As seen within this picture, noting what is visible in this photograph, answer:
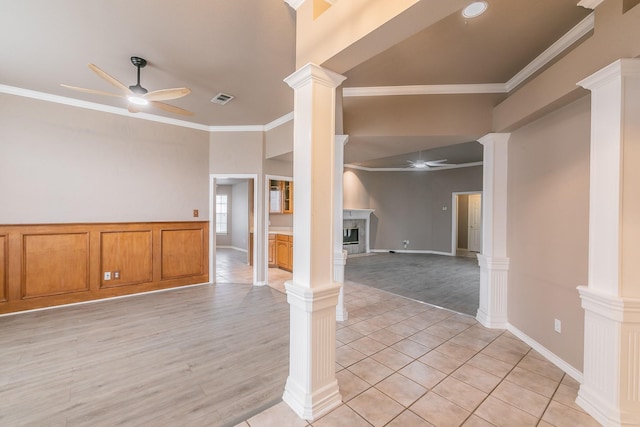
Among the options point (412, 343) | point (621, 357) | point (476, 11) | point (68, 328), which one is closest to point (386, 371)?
point (412, 343)

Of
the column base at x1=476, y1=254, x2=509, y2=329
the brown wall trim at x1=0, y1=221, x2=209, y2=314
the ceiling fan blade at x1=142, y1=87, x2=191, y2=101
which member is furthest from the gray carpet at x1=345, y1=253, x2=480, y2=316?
the ceiling fan blade at x1=142, y1=87, x2=191, y2=101

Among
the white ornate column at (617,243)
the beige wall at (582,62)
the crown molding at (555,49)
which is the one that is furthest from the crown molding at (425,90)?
the white ornate column at (617,243)

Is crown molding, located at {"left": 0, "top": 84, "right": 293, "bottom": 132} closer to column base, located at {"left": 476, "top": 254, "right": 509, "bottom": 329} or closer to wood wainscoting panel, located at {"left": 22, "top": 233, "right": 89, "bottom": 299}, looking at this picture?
wood wainscoting panel, located at {"left": 22, "top": 233, "right": 89, "bottom": 299}

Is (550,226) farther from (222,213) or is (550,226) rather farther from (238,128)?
(222,213)

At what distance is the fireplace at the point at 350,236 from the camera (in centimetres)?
855

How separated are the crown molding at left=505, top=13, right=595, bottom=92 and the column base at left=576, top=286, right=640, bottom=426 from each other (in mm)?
2057

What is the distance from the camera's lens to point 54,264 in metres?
3.77

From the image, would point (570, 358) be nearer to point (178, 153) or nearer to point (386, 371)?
point (386, 371)

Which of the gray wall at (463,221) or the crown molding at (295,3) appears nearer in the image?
the crown molding at (295,3)

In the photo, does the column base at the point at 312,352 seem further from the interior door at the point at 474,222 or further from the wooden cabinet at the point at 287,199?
the interior door at the point at 474,222

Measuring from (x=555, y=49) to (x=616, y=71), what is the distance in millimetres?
1001

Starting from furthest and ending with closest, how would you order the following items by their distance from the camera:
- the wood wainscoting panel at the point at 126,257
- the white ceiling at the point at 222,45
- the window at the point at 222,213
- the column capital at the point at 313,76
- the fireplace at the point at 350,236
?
1. the window at the point at 222,213
2. the fireplace at the point at 350,236
3. the wood wainscoting panel at the point at 126,257
4. the white ceiling at the point at 222,45
5. the column capital at the point at 313,76

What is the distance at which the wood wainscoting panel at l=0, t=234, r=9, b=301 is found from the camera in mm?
3463

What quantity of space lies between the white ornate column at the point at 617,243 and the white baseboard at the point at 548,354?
487 mm
